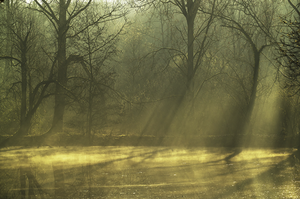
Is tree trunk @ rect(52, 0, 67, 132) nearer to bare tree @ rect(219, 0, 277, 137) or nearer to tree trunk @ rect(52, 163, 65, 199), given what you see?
tree trunk @ rect(52, 163, 65, 199)

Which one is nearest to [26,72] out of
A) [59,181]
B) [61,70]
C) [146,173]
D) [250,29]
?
[61,70]

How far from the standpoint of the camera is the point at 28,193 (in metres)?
5.49

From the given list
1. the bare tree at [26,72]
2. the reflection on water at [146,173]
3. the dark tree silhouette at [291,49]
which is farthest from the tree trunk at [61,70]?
the dark tree silhouette at [291,49]

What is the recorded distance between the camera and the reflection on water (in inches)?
220

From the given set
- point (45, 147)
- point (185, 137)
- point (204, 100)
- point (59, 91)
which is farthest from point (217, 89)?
point (45, 147)

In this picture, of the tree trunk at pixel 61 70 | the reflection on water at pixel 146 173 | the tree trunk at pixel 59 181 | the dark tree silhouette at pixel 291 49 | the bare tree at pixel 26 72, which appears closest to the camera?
the tree trunk at pixel 59 181

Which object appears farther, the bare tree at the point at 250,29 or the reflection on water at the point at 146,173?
the bare tree at the point at 250,29

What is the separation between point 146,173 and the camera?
272 inches

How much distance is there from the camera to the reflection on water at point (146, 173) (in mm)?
5586

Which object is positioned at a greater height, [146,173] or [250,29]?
[250,29]

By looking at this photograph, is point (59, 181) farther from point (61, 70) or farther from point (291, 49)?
point (61, 70)

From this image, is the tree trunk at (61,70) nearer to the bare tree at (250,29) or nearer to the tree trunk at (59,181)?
the tree trunk at (59,181)

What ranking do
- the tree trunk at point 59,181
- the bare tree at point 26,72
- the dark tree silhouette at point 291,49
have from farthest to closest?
the bare tree at point 26,72
the dark tree silhouette at point 291,49
the tree trunk at point 59,181

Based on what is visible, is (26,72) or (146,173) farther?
(26,72)
